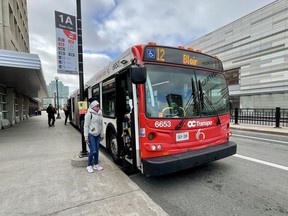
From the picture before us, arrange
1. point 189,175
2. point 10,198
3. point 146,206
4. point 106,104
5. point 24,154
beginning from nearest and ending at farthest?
point 146,206 → point 10,198 → point 189,175 → point 106,104 → point 24,154

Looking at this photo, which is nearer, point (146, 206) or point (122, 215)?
point (122, 215)

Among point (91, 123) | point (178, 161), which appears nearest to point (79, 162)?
point (91, 123)

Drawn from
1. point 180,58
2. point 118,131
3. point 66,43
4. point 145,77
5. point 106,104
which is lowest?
point 118,131

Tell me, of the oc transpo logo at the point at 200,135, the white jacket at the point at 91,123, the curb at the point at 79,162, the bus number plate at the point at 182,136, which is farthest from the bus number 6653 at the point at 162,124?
the curb at the point at 79,162

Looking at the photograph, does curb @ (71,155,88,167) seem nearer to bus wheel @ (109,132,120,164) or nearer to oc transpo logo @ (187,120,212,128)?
bus wheel @ (109,132,120,164)

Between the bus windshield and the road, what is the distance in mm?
1414

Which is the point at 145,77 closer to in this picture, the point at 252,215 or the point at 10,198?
the point at 252,215

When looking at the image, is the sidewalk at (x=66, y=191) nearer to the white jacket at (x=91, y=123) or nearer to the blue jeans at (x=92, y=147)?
the blue jeans at (x=92, y=147)

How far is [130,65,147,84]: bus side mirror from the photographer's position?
3.08 meters

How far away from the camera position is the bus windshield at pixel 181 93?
3.46 metres

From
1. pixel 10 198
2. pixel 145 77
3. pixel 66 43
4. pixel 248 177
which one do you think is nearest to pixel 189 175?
pixel 248 177

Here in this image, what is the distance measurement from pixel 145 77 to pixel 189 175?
2.51 metres

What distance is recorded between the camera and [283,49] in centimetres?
2522

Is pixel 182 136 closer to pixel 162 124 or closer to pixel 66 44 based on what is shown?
pixel 162 124
